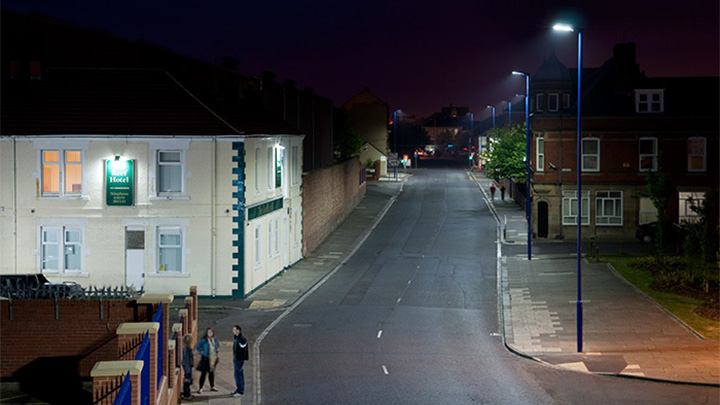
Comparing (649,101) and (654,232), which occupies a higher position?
(649,101)

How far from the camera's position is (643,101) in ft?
186

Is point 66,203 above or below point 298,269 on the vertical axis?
above

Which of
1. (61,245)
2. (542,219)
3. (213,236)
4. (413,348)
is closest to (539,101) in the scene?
(542,219)

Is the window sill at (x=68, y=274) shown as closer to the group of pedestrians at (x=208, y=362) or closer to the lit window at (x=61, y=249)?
the lit window at (x=61, y=249)

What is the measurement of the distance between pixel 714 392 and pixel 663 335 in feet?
21.9

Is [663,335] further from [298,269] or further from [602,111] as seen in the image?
[602,111]

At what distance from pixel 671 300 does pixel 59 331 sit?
23795mm

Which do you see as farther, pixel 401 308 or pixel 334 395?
pixel 401 308

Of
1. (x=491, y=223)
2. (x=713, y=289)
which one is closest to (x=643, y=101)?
(x=491, y=223)

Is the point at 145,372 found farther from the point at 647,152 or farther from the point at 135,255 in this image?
the point at 647,152

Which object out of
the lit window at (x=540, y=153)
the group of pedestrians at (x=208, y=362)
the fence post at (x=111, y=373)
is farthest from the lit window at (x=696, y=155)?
the fence post at (x=111, y=373)

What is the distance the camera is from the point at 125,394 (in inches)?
512

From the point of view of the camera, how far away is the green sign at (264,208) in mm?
37062

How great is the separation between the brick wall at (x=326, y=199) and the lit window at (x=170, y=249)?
13043mm
